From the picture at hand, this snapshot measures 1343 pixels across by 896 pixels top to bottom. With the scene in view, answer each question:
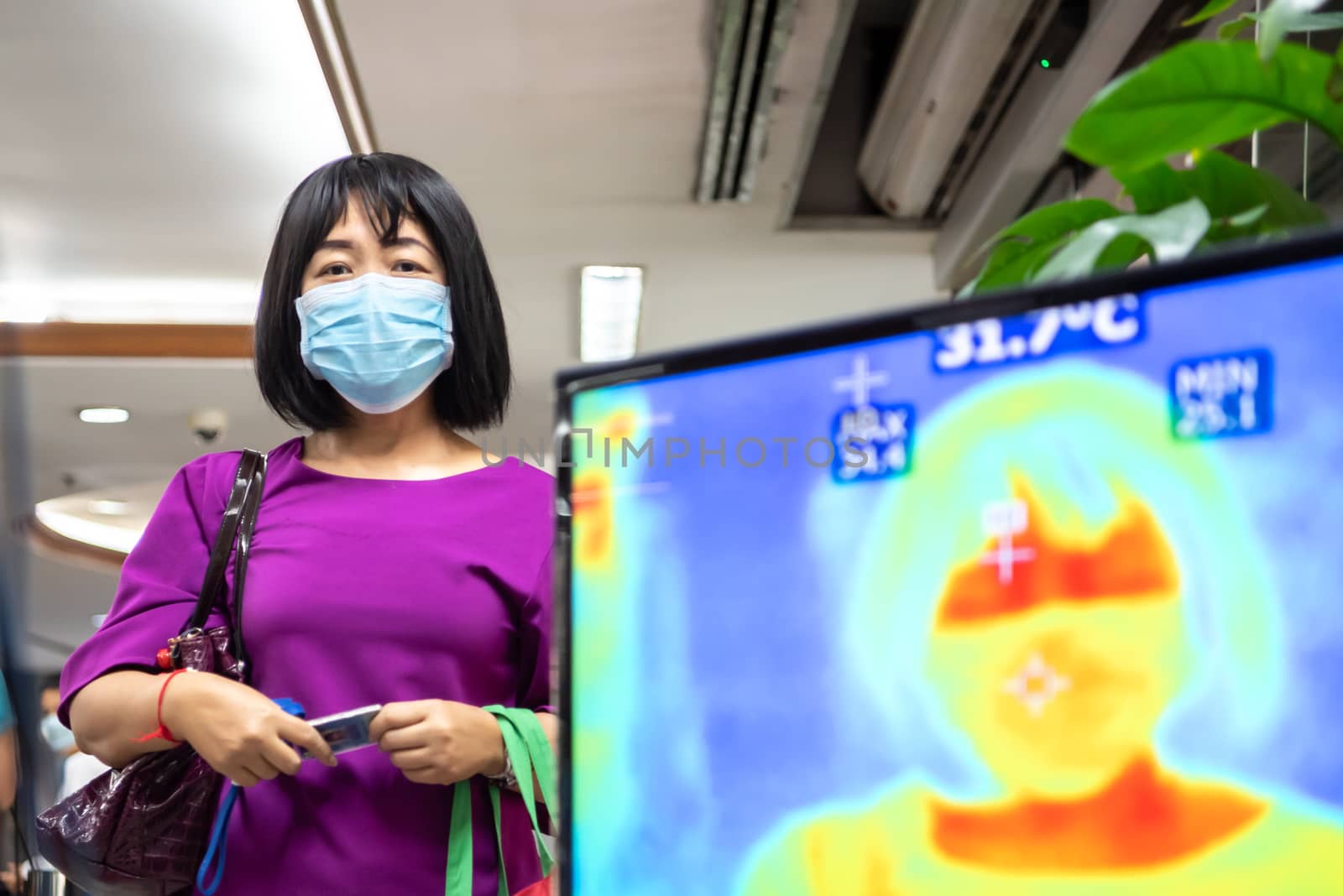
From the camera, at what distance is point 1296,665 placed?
1.52ft

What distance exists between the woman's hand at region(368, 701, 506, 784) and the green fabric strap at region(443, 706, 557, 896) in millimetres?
14

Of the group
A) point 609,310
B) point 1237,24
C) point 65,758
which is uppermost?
point 609,310

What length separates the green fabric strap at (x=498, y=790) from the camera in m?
0.97

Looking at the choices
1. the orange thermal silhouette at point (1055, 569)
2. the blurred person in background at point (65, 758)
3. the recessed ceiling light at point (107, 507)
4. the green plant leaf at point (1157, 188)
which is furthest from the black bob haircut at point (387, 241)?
the recessed ceiling light at point (107, 507)

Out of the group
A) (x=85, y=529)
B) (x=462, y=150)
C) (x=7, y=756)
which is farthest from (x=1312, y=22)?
(x=85, y=529)

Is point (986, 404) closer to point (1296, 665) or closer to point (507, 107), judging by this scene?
point (1296, 665)

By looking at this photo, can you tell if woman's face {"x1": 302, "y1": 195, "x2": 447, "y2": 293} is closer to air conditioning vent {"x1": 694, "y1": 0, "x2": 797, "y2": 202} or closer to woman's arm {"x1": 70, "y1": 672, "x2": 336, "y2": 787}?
woman's arm {"x1": 70, "y1": 672, "x2": 336, "y2": 787}

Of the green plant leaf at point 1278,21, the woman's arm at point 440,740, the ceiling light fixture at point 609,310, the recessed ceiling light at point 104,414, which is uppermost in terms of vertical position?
the ceiling light fixture at point 609,310

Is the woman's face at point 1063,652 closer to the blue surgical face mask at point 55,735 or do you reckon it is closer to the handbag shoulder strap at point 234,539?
the handbag shoulder strap at point 234,539

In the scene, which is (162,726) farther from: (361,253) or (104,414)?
(104,414)

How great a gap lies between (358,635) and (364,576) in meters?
0.05

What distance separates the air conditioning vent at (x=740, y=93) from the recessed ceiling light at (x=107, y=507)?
425 centimetres

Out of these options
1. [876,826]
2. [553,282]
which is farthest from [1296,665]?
[553,282]

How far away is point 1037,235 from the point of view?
87 cm
